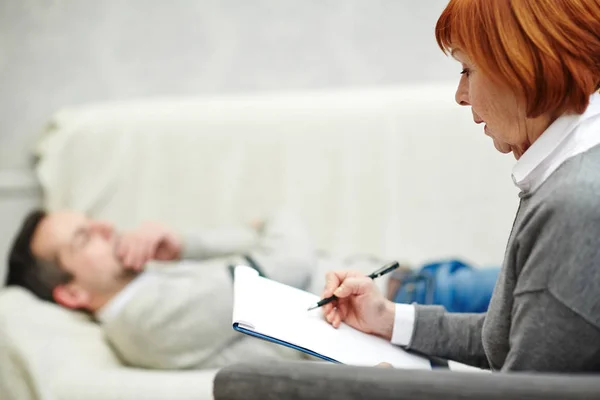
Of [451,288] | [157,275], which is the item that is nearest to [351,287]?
[451,288]

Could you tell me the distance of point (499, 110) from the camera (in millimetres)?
759

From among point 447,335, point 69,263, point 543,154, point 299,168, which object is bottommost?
point 69,263

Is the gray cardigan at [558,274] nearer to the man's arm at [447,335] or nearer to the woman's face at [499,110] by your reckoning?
the woman's face at [499,110]

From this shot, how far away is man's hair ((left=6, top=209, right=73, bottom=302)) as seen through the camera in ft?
5.55

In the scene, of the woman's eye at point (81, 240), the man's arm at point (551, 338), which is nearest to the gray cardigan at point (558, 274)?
the man's arm at point (551, 338)

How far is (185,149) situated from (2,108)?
26.7 inches

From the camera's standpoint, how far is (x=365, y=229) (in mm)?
1852

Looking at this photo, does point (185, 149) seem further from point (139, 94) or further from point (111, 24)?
point (111, 24)

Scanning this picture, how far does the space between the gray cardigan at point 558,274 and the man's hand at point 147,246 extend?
1.16 meters

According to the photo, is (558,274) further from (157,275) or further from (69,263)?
(69,263)

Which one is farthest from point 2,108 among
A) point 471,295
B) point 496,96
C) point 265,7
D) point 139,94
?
point 496,96

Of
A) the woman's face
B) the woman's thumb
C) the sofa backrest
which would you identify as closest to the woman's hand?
the woman's thumb

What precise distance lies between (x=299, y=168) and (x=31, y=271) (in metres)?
0.79

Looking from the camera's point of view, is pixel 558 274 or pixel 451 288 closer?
pixel 558 274
